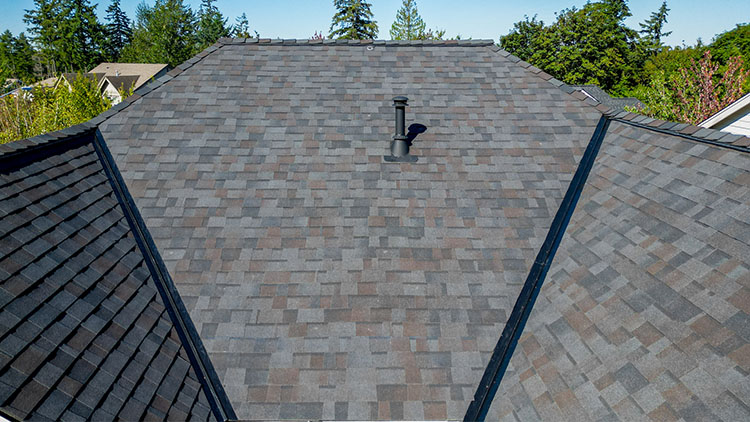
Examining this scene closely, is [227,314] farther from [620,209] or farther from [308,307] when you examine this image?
[620,209]

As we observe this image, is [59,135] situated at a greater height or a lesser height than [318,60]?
lesser

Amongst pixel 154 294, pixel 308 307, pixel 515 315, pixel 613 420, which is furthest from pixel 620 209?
pixel 154 294

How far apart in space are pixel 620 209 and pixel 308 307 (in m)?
5.08

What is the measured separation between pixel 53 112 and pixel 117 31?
294 feet

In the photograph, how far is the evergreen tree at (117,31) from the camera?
278 ft

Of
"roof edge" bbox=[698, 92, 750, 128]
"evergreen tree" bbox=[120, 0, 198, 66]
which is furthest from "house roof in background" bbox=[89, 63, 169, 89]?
"roof edge" bbox=[698, 92, 750, 128]

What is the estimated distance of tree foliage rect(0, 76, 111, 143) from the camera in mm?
17266

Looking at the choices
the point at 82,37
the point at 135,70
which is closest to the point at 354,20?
the point at 135,70

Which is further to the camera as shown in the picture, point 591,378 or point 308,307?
point 308,307

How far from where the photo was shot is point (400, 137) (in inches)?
308

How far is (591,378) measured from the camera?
436 cm

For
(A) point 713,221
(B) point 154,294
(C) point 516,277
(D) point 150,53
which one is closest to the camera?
(A) point 713,221

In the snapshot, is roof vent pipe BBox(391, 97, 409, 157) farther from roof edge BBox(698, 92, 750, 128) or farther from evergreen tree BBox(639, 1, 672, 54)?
evergreen tree BBox(639, 1, 672, 54)

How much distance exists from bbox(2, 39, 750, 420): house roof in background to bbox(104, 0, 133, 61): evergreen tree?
9381 centimetres
